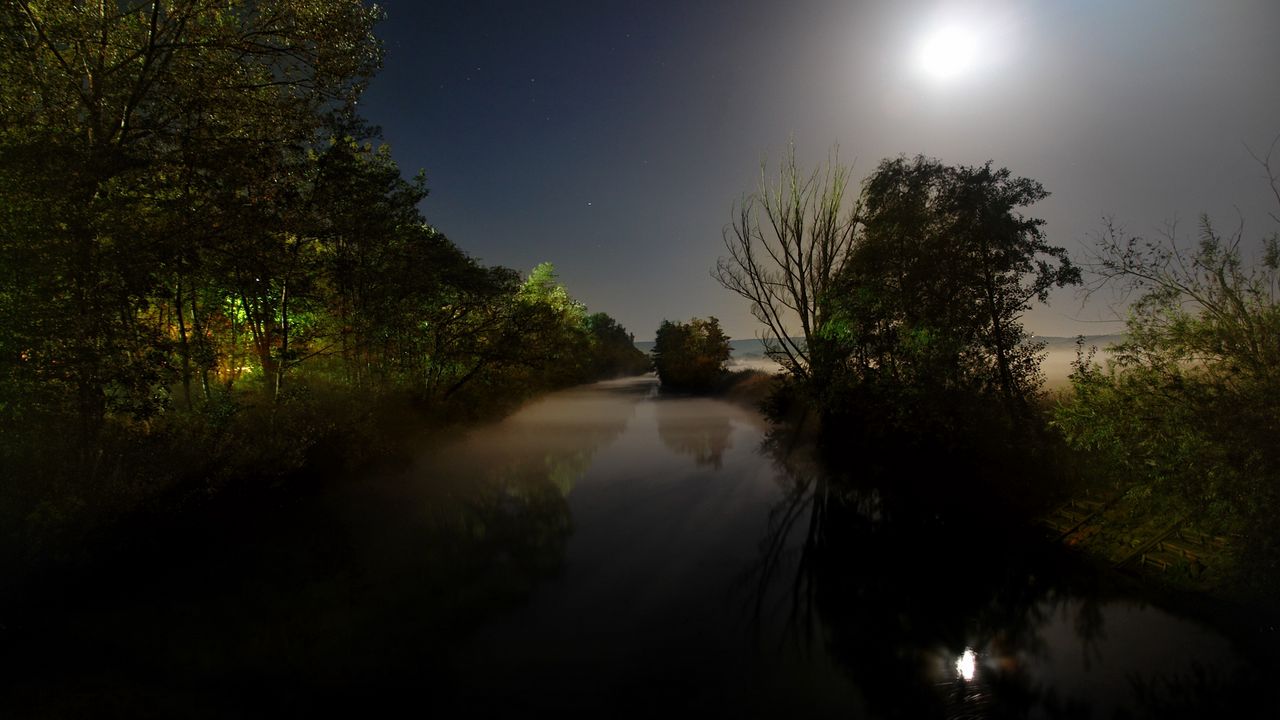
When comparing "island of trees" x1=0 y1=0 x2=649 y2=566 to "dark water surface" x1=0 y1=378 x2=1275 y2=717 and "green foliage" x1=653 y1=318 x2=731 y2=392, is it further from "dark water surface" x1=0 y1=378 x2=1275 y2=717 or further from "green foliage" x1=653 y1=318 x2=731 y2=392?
"green foliage" x1=653 y1=318 x2=731 y2=392

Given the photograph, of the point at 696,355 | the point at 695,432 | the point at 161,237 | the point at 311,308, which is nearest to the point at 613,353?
the point at 696,355

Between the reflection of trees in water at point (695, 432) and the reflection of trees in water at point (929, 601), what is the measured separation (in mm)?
7804

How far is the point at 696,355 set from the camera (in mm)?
48094

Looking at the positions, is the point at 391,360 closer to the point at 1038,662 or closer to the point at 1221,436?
the point at 1038,662

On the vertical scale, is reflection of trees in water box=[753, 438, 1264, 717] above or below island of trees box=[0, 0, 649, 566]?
below

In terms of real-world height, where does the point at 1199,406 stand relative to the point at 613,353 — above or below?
below

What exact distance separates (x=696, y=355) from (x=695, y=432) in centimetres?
2156

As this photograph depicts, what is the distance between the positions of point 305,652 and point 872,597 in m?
10.5

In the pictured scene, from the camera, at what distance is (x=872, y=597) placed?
8.80 metres

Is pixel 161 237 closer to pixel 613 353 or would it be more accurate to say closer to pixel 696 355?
pixel 696 355

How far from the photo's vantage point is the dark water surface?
5.96 meters

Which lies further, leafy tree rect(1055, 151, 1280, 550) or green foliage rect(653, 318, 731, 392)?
green foliage rect(653, 318, 731, 392)

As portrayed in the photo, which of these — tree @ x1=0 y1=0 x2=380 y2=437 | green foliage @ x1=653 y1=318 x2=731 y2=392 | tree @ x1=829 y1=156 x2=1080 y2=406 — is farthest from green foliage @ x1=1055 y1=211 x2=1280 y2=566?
green foliage @ x1=653 y1=318 x2=731 y2=392

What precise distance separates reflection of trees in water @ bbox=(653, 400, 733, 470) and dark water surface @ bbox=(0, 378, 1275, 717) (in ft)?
27.1
